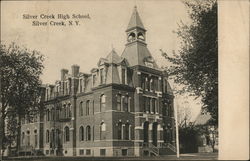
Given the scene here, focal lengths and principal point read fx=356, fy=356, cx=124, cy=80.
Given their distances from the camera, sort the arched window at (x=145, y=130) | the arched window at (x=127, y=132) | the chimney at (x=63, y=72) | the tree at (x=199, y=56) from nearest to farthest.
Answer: the tree at (x=199, y=56)
the arched window at (x=127, y=132)
the arched window at (x=145, y=130)
the chimney at (x=63, y=72)

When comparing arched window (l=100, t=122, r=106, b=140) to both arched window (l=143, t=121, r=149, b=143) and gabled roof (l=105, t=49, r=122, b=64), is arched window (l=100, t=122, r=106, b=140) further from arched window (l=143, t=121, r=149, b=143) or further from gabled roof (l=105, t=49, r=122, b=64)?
gabled roof (l=105, t=49, r=122, b=64)

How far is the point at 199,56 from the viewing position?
1438cm

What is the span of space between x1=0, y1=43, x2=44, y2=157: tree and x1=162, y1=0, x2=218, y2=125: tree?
6.51 meters

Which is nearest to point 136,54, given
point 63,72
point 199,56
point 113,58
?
point 113,58

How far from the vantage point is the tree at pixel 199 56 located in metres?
13.4

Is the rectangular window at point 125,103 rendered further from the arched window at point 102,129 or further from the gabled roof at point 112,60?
the gabled roof at point 112,60

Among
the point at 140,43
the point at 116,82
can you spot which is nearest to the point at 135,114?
the point at 116,82

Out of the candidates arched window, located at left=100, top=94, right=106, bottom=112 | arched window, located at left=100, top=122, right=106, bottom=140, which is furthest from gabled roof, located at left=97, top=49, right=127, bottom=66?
arched window, located at left=100, top=122, right=106, bottom=140

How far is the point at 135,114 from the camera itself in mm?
25031

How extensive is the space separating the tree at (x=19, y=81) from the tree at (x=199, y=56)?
651 cm

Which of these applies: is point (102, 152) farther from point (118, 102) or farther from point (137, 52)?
point (137, 52)

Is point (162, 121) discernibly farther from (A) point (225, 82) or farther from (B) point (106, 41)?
(A) point (225, 82)

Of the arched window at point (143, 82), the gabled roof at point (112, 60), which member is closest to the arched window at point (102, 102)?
the gabled roof at point (112, 60)

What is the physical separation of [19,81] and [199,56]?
33.6ft
